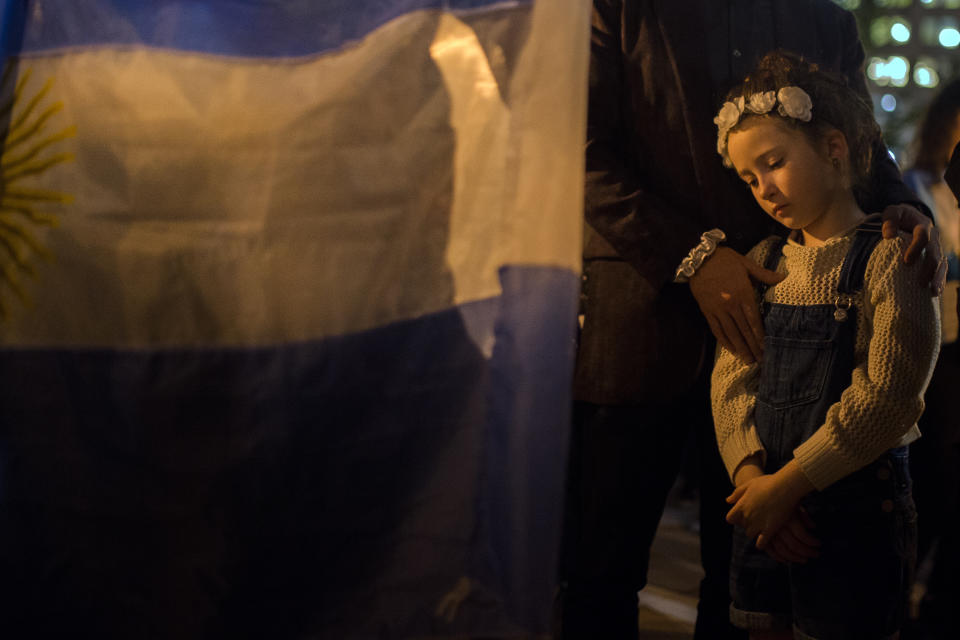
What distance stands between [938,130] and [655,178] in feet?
4.74

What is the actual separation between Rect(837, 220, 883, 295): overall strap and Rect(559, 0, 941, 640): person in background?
12cm

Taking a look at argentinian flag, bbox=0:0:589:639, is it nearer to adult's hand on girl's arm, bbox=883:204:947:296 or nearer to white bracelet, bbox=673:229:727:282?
white bracelet, bbox=673:229:727:282

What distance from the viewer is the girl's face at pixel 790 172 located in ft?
3.69

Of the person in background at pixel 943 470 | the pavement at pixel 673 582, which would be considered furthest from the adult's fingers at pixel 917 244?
the pavement at pixel 673 582

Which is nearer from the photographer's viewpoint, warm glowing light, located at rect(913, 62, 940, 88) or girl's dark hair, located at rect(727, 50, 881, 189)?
girl's dark hair, located at rect(727, 50, 881, 189)

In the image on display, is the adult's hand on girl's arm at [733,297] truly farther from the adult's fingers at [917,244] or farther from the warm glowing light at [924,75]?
the warm glowing light at [924,75]

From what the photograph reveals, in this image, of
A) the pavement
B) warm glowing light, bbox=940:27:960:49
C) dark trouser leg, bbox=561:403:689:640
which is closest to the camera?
dark trouser leg, bbox=561:403:689:640

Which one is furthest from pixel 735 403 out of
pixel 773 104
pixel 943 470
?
pixel 943 470

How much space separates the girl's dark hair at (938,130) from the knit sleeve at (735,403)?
55.0 inches

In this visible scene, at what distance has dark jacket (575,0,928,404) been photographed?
4.03ft

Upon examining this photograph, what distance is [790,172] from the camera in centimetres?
112

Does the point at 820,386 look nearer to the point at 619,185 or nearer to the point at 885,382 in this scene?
the point at 885,382

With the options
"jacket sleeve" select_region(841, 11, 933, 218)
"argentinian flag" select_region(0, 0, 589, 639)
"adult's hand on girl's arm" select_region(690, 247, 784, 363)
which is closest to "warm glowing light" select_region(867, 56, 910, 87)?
"jacket sleeve" select_region(841, 11, 933, 218)

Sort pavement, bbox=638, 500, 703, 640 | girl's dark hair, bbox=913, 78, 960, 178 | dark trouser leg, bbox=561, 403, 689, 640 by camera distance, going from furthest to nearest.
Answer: girl's dark hair, bbox=913, 78, 960, 178
pavement, bbox=638, 500, 703, 640
dark trouser leg, bbox=561, 403, 689, 640
